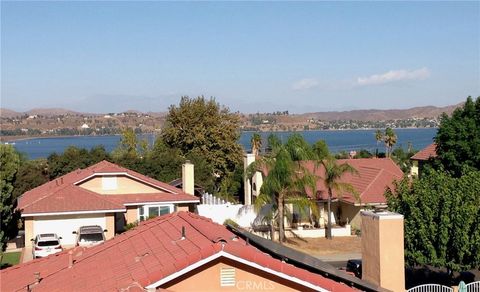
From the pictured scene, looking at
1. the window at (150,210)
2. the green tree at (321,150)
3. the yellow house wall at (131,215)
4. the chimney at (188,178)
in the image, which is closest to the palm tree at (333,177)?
the green tree at (321,150)

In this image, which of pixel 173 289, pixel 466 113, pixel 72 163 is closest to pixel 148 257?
pixel 173 289

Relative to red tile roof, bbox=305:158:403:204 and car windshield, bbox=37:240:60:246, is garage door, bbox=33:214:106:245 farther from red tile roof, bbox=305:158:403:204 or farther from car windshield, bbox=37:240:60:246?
red tile roof, bbox=305:158:403:204

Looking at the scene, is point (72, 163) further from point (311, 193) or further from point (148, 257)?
point (148, 257)

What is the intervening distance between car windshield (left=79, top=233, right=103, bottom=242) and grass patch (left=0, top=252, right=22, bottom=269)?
3.20 metres

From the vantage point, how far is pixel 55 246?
29297mm

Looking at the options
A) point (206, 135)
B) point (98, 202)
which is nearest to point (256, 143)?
point (206, 135)

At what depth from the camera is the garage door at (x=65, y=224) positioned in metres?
34.0

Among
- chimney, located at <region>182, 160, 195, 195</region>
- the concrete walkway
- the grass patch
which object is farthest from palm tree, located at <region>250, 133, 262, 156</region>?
the grass patch

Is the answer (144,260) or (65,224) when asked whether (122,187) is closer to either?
(65,224)

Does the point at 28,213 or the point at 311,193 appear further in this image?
the point at 311,193

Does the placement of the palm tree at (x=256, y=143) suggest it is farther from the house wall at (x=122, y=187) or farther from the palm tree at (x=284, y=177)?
the palm tree at (x=284, y=177)

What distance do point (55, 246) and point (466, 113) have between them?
903 inches

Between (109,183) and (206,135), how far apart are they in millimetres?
22365

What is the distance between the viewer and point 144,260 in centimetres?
1080
